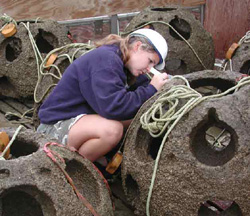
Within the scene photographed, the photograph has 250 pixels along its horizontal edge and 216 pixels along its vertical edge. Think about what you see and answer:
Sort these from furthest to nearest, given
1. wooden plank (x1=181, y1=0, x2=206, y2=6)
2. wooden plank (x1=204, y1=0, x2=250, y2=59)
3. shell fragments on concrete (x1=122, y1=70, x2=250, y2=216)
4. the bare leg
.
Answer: wooden plank (x1=181, y1=0, x2=206, y2=6), wooden plank (x1=204, y1=0, x2=250, y2=59), the bare leg, shell fragments on concrete (x1=122, y1=70, x2=250, y2=216)

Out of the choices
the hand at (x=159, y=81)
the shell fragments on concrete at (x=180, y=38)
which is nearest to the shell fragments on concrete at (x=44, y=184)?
the hand at (x=159, y=81)

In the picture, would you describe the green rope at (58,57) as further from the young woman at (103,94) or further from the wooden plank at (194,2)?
the wooden plank at (194,2)

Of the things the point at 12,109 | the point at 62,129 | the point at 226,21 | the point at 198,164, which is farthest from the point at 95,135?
the point at 226,21

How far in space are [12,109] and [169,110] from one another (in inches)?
107

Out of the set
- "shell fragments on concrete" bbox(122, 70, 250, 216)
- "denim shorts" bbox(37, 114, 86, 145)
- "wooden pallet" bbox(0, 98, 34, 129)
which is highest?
"shell fragments on concrete" bbox(122, 70, 250, 216)

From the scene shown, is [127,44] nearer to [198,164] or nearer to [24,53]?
[198,164]

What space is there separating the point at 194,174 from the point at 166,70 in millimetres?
2377

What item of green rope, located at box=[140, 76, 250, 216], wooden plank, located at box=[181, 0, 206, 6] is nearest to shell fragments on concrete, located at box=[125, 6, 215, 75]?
wooden plank, located at box=[181, 0, 206, 6]

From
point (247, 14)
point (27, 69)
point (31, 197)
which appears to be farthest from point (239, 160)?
point (247, 14)

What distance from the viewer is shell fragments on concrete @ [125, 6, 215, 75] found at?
15.0 feet

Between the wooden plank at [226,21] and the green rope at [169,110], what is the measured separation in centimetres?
298

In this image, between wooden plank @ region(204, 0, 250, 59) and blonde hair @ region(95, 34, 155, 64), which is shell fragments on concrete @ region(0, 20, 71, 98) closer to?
blonde hair @ region(95, 34, 155, 64)

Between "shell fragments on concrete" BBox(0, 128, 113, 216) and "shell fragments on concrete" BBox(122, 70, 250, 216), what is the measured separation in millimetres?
268

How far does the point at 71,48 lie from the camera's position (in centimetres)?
445
